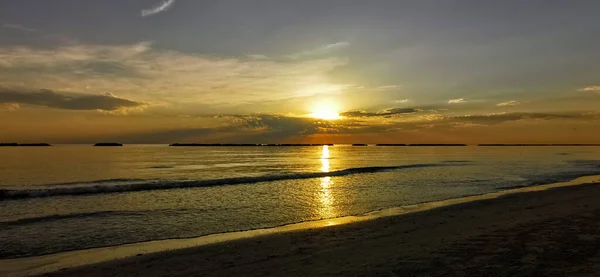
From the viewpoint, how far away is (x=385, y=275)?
31.1 ft

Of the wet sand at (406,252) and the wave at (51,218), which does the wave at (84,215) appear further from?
the wet sand at (406,252)

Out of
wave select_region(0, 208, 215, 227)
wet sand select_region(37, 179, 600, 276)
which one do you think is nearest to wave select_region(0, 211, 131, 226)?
wave select_region(0, 208, 215, 227)

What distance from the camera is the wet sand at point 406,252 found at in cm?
1002

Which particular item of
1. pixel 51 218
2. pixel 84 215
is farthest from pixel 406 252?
pixel 51 218

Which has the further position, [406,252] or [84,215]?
[84,215]

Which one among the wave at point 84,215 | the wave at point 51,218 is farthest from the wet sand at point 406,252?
the wave at point 51,218

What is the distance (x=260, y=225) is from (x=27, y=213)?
15.4 metres

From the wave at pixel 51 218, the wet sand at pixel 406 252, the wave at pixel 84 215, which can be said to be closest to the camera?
the wet sand at pixel 406 252

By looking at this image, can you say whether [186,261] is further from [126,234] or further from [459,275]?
[459,275]

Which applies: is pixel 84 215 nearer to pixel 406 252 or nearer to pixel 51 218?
pixel 51 218

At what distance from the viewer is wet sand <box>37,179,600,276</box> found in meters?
10.0

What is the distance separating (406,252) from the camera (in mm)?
11750

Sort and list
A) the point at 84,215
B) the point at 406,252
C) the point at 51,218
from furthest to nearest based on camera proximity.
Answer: the point at 84,215
the point at 51,218
the point at 406,252

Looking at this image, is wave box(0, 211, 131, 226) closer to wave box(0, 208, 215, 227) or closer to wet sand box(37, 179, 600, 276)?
wave box(0, 208, 215, 227)
